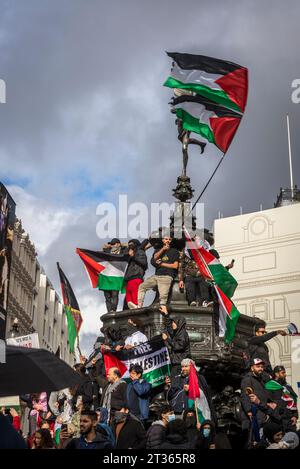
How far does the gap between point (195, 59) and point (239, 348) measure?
630 cm

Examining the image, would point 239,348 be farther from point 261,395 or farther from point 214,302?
point 261,395

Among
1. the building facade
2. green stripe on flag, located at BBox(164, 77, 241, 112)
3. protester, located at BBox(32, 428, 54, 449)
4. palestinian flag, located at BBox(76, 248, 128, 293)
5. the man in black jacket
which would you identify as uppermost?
the building facade

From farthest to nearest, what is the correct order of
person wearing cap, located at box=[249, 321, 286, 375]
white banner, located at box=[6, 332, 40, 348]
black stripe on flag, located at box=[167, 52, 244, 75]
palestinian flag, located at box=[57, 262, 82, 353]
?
palestinian flag, located at box=[57, 262, 82, 353] → white banner, located at box=[6, 332, 40, 348] → black stripe on flag, located at box=[167, 52, 244, 75] → person wearing cap, located at box=[249, 321, 286, 375]

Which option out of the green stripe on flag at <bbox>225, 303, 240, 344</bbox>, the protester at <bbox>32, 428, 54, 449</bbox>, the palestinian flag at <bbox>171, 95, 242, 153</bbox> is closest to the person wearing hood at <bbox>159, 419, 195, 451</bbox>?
the protester at <bbox>32, 428, 54, 449</bbox>

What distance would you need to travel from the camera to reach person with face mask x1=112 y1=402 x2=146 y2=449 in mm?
8875

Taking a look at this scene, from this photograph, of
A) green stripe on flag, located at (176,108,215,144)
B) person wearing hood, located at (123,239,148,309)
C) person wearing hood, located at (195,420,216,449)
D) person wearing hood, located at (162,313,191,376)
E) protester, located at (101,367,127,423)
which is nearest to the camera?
person wearing hood, located at (195,420,216,449)

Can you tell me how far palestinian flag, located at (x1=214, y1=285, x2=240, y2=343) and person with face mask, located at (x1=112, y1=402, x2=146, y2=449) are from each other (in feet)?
19.4

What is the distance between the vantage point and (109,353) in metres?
13.4

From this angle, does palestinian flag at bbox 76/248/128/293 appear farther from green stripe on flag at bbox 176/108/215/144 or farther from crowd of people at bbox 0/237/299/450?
green stripe on flag at bbox 176/108/215/144

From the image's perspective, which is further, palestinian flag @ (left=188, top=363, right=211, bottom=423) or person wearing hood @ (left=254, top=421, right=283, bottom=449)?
palestinian flag @ (left=188, top=363, right=211, bottom=423)

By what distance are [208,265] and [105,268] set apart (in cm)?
283

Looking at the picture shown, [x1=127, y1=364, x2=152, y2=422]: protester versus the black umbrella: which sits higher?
[x1=127, y1=364, x2=152, y2=422]: protester

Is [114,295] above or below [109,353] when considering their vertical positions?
above
